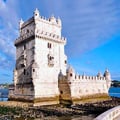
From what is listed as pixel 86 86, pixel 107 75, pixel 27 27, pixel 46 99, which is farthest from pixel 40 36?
pixel 107 75

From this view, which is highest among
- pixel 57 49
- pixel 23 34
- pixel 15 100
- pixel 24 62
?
pixel 23 34

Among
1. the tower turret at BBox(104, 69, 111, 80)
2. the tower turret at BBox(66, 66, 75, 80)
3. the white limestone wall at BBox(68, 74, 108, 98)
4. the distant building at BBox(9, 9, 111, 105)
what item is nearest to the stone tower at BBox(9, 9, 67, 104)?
the distant building at BBox(9, 9, 111, 105)

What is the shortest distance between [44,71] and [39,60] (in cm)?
228

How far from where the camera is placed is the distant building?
1513 inches

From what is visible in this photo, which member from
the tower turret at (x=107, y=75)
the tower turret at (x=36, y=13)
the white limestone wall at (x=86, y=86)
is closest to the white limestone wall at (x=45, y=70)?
the white limestone wall at (x=86, y=86)

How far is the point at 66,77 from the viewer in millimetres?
39656

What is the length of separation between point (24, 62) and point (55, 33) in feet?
28.8

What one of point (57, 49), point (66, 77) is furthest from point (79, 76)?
point (57, 49)

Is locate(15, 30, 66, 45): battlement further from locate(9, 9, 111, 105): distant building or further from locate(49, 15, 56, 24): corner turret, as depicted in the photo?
locate(49, 15, 56, 24): corner turret

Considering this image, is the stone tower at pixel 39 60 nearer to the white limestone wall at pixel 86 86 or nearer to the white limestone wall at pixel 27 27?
the white limestone wall at pixel 27 27

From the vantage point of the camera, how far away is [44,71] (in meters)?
39.8

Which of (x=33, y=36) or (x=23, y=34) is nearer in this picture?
(x=33, y=36)

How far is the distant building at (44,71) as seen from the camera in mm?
38438

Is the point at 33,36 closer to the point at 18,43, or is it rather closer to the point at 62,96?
the point at 18,43
